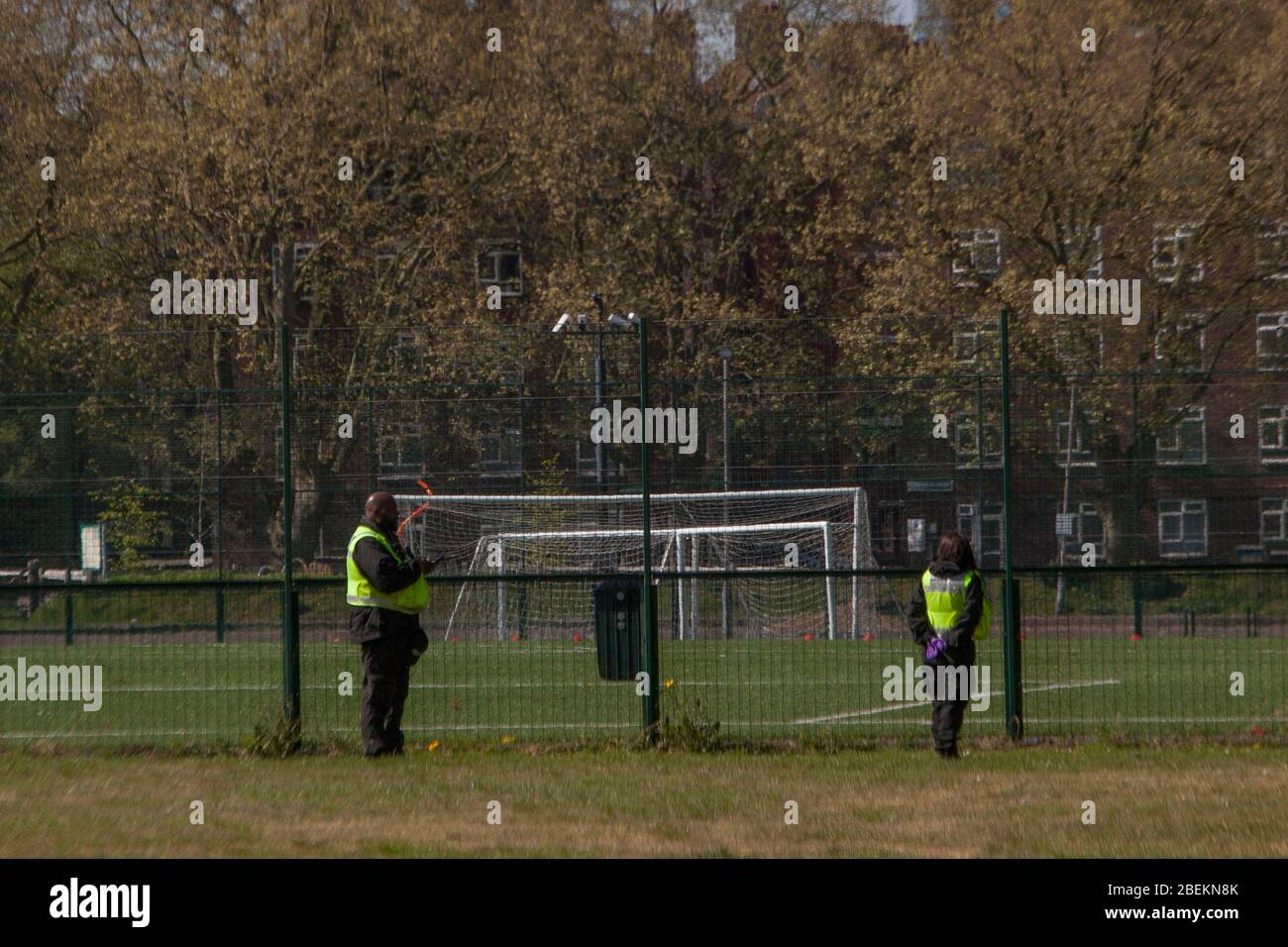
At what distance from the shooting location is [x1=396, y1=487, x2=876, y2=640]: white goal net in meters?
14.0

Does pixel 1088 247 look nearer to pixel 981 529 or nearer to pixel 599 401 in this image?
pixel 981 529

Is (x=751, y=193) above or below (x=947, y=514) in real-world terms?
above

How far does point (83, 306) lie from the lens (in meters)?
35.3

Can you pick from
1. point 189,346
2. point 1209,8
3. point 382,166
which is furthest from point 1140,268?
point 189,346

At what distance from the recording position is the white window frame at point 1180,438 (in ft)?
47.5

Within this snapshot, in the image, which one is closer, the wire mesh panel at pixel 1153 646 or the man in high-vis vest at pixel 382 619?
the man in high-vis vest at pixel 382 619

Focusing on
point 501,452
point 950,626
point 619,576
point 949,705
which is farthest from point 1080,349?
point 949,705

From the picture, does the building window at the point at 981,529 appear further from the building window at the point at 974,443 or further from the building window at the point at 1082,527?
the building window at the point at 1082,527

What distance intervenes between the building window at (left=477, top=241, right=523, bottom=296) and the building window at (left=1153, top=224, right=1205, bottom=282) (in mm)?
14619

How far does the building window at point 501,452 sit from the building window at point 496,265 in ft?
76.3

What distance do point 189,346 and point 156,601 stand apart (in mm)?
13101

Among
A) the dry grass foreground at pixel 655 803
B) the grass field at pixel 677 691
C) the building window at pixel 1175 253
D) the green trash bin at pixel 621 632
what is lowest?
the dry grass foreground at pixel 655 803

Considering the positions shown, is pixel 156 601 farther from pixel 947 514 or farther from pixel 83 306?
pixel 83 306

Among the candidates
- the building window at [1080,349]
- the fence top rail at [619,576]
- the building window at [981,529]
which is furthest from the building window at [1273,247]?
the fence top rail at [619,576]
